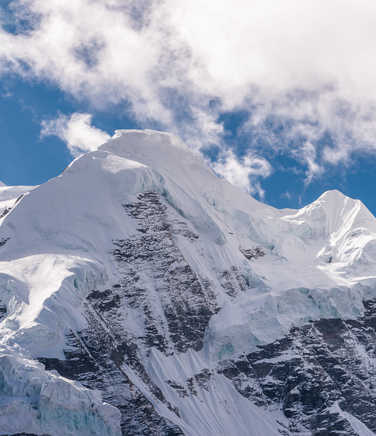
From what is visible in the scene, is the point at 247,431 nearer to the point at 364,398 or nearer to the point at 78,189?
the point at 364,398

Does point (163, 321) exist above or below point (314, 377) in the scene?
above

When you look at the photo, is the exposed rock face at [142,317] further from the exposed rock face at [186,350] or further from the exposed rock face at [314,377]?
the exposed rock face at [314,377]

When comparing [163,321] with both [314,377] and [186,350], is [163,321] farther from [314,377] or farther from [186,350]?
[314,377]

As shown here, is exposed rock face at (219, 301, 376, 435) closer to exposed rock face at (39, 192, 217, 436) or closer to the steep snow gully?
the steep snow gully

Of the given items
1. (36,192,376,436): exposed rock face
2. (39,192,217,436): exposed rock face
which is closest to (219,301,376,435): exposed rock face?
(36,192,376,436): exposed rock face

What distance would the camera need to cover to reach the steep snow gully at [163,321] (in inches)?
4542

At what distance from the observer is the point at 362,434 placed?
437 feet

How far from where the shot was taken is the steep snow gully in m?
115

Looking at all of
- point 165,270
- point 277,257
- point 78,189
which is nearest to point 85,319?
point 165,270

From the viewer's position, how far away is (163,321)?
149m

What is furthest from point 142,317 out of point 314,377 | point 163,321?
point 314,377

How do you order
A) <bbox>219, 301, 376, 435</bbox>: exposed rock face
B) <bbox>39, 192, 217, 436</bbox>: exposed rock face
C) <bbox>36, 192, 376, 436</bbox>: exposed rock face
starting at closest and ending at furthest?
<bbox>39, 192, 217, 436</bbox>: exposed rock face → <bbox>36, 192, 376, 436</bbox>: exposed rock face → <bbox>219, 301, 376, 435</bbox>: exposed rock face

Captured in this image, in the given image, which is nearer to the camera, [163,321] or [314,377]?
[314,377]

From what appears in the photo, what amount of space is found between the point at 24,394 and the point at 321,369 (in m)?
72.3
